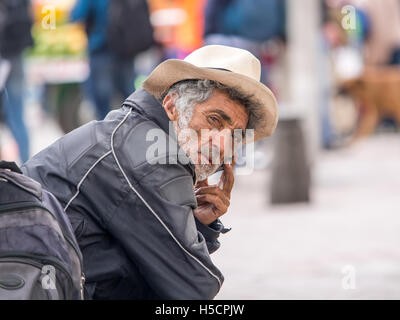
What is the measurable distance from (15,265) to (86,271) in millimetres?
422

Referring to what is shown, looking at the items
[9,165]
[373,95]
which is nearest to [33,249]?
[9,165]

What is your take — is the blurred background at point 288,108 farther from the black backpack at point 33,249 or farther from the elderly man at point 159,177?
the black backpack at point 33,249

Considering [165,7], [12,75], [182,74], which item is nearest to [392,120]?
[165,7]

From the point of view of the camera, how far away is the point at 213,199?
299cm

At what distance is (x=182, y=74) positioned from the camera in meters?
2.92

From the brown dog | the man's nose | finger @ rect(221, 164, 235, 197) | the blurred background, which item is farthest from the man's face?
the brown dog

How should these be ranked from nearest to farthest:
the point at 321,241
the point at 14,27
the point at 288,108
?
the point at 321,241
the point at 14,27
the point at 288,108

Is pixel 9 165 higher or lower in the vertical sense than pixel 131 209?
higher

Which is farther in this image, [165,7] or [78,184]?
[165,7]

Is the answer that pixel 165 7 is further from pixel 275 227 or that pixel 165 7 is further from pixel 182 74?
pixel 182 74

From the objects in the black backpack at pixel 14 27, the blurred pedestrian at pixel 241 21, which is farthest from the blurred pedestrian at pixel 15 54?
the blurred pedestrian at pixel 241 21

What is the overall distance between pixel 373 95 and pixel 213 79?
9.11 m

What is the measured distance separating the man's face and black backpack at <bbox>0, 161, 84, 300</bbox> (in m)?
0.50

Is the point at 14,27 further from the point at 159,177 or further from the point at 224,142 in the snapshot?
the point at 159,177
